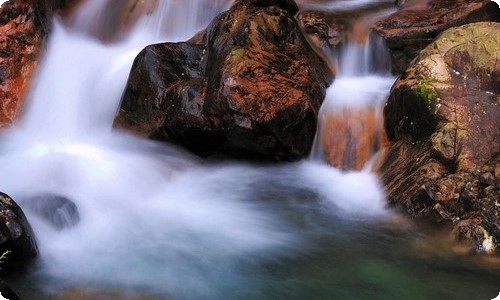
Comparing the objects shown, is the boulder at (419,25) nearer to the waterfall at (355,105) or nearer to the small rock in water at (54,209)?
the waterfall at (355,105)

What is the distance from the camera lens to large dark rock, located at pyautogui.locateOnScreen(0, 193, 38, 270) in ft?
14.3

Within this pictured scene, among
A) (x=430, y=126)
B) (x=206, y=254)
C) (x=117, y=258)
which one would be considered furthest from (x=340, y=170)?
(x=117, y=258)

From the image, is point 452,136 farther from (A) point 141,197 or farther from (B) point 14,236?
(B) point 14,236

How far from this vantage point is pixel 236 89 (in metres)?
6.66

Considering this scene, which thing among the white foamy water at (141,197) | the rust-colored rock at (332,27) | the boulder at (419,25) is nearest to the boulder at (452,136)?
the white foamy water at (141,197)

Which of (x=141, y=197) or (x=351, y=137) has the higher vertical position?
(x=351, y=137)

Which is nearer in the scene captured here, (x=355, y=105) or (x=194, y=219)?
(x=194, y=219)

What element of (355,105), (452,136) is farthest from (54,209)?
(452,136)

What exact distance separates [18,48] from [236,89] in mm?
4223

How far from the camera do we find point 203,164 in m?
7.00

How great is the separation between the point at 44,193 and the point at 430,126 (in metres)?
4.38

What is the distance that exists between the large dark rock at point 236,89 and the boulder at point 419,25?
3.74ft

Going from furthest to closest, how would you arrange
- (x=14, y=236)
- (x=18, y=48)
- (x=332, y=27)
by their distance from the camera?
(x=18, y=48), (x=332, y=27), (x=14, y=236)

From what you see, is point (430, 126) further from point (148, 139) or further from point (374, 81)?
point (148, 139)
